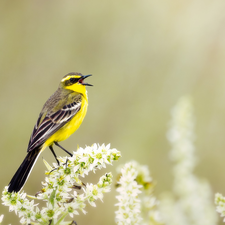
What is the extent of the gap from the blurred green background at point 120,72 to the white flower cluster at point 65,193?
5.05m

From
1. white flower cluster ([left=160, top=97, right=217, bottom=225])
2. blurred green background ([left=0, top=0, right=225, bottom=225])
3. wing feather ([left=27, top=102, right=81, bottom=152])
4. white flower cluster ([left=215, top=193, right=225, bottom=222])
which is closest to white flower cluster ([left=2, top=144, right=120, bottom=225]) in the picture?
white flower cluster ([left=215, top=193, right=225, bottom=222])

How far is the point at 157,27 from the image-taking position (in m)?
11.2

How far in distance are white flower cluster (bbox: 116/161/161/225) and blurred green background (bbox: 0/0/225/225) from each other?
4.56 meters

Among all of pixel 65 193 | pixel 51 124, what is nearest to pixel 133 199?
pixel 65 193

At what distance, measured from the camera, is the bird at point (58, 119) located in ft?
11.7

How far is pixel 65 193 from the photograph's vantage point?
222 centimetres

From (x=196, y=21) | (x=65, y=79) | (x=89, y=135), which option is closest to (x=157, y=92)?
(x=89, y=135)

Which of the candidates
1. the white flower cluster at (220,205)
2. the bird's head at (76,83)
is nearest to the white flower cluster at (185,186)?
the white flower cluster at (220,205)

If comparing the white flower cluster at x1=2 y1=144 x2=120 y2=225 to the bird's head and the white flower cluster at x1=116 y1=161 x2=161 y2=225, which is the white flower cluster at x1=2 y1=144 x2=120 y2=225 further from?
the bird's head

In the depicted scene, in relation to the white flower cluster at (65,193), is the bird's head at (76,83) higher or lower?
higher

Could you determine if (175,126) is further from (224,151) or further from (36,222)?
(224,151)

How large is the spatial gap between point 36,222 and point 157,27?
9857 millimetres

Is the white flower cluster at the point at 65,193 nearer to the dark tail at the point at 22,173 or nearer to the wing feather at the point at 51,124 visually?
the dark tail at the point at 22,173

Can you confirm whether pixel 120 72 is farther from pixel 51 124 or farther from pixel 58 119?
pixel 51 124
